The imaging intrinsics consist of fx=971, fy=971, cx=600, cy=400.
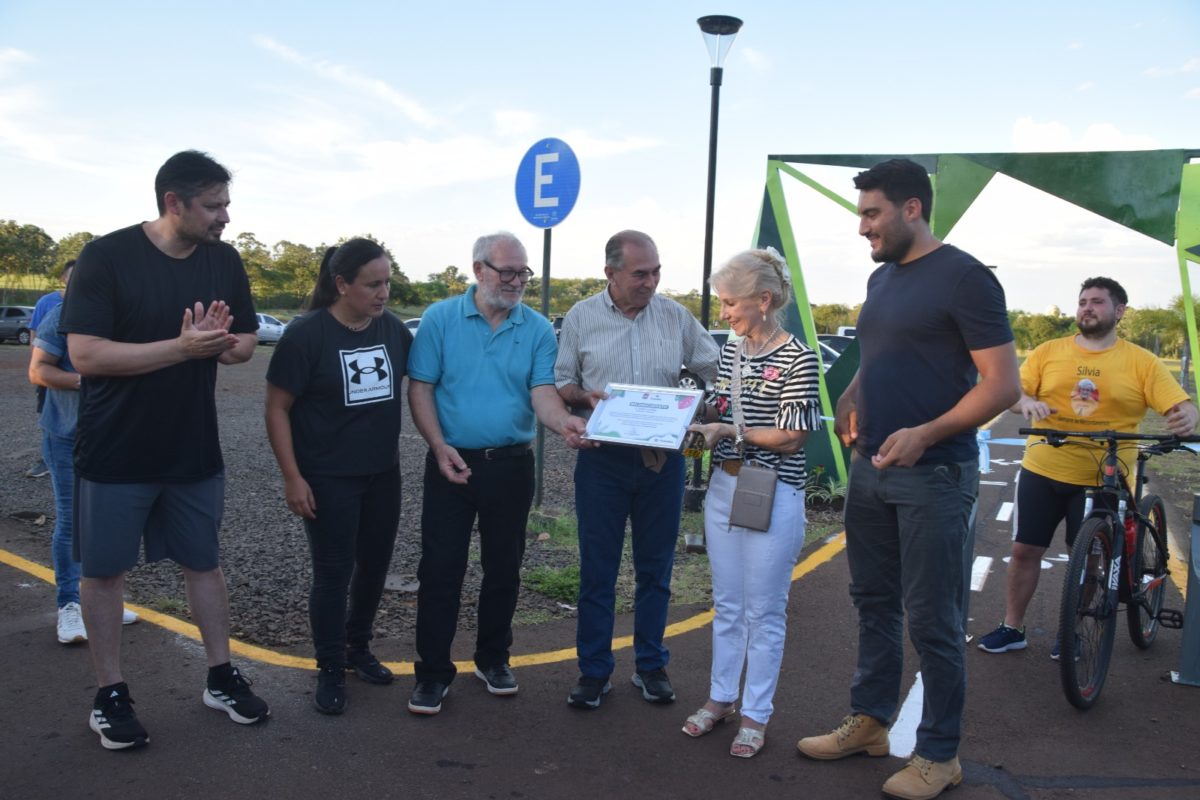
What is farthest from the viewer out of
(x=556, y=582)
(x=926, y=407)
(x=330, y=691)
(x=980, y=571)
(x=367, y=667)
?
(x=980, y=571)

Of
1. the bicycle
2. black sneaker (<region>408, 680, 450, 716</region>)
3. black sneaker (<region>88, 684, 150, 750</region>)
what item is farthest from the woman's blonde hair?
black sneaker (<region>88, 684, 150, 750</region>)

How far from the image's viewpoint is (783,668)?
15.5ft

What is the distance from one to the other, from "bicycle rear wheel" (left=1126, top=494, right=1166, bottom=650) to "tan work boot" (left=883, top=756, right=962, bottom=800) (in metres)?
1.97

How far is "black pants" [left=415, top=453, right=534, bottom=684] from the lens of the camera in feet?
13.4

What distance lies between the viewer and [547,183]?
7.40m

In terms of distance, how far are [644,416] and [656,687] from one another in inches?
48.8

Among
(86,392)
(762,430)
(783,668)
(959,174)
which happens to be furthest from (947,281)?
(959,174)

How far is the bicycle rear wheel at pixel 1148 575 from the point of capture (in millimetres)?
4848

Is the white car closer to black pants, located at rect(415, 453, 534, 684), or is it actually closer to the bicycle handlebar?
black pants, located at rect(415, 453, 534, 684)

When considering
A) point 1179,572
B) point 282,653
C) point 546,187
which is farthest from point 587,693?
point 1179,572

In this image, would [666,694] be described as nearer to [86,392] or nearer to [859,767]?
[859,767]

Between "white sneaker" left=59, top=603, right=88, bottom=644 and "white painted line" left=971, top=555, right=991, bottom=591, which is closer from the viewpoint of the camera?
"white sneaker" left=59, top=603, right=88, bottom=644

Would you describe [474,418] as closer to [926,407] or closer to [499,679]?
[499,679]

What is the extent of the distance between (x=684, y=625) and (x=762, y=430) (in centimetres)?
196
